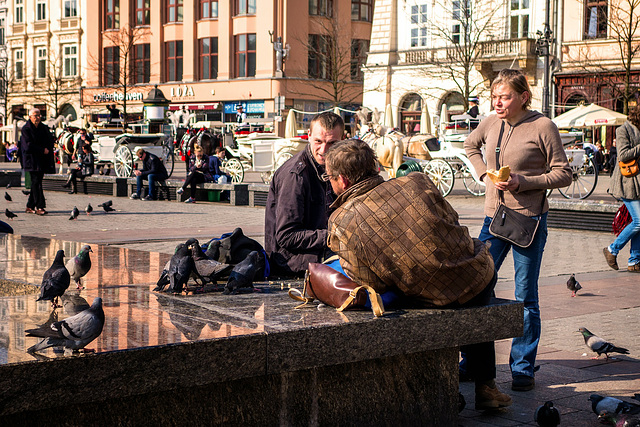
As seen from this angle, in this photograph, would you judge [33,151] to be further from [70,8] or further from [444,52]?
[70,8]

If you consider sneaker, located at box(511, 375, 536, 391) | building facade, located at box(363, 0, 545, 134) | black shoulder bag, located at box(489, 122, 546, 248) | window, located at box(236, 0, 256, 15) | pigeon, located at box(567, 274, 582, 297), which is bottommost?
sneaker, located at box(511, 375, 536, 391)

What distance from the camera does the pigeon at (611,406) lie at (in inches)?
176

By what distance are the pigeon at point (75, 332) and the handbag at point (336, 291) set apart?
1.15 m

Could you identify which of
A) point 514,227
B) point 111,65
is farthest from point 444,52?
point 514,227

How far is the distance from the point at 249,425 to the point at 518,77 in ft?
8.76

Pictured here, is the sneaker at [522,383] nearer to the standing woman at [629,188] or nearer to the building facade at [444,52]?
the standing woman at [629,188]

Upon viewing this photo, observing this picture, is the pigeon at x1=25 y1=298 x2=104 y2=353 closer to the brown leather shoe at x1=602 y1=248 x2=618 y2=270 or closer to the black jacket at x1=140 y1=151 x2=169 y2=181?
the brown leather shoe at x1=602 y1=248 x2=618 y2=270

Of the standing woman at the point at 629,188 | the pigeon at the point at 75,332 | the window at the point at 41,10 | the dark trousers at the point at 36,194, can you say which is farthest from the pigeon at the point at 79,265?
the window at the point at 41,10

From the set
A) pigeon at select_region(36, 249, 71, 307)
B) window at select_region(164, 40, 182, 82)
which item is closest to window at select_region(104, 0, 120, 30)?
window at select_region(164, 40, 182, 82)

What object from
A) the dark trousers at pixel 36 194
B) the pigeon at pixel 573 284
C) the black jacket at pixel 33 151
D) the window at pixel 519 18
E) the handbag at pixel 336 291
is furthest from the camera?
the window at pixel 519 18

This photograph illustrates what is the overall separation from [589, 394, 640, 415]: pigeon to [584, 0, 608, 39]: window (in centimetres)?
3578

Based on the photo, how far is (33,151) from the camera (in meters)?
16.6

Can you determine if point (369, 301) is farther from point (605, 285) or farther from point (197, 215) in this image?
point (197, 215)

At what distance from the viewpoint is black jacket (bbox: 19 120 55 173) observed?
16.6 m
